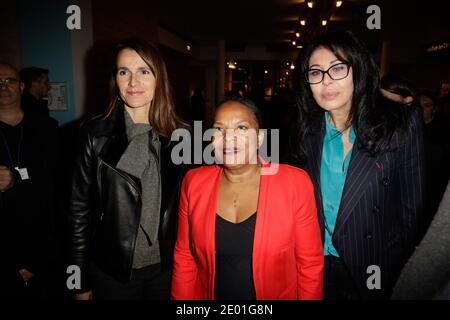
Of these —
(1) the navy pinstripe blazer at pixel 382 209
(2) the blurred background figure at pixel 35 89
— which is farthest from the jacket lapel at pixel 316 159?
(2) the blurred background figure at pixel 35 89

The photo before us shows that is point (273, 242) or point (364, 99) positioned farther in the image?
point (364, 99)

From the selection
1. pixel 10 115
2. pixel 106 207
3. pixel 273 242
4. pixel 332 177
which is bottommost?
pixel 273 242

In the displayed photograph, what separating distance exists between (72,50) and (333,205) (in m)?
3.65

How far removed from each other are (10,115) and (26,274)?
1.19 metres

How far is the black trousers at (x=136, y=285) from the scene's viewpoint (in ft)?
5.06

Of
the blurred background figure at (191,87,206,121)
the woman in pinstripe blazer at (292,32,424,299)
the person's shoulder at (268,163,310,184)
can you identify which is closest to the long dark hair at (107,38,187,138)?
the person's shoulder at (268,163,310,184)

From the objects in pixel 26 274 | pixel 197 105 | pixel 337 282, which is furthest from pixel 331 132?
pixel 197 105

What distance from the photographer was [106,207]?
154cm

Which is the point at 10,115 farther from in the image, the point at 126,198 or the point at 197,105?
the point at 197,105

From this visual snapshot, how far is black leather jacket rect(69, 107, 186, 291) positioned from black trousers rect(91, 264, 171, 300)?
4 cm

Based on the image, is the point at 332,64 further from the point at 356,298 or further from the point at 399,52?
the point at 399,52

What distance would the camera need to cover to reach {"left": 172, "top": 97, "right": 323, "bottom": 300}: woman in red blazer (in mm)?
1394
